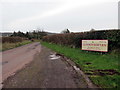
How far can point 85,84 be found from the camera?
174 inches

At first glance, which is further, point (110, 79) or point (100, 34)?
point (100, 34)

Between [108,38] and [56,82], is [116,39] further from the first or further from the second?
[56,82]

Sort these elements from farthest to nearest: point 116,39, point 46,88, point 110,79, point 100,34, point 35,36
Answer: point 35,36 < point 100,34 < point 116,39 < point 110,79 < point 46,88

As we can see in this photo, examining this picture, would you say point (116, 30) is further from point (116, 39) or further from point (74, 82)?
point (74, 82)

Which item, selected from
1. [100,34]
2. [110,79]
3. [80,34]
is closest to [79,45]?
[80,34]

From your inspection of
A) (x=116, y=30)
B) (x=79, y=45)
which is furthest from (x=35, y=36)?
(x=116, y=30)

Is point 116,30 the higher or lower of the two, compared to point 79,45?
higher

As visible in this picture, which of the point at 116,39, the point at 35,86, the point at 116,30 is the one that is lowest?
the point at 35,86

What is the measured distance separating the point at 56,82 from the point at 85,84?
1104 mm

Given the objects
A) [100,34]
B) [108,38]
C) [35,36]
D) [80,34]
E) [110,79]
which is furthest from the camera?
[35,36]

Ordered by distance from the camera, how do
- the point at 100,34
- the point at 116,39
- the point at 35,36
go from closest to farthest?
the point at 116,39 < the point at 100,34 < the point at 35,36

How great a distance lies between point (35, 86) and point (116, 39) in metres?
7.92

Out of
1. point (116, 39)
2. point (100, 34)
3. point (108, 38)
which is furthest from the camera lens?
point (100, 34)

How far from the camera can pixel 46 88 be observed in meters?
4.17
